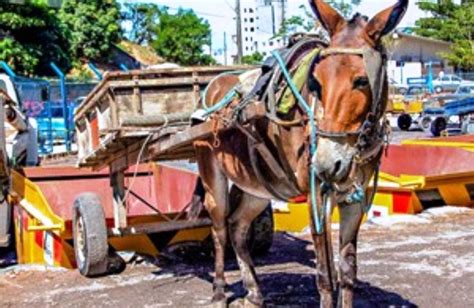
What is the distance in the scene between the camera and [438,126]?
2856cm

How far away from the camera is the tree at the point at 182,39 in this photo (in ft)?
265

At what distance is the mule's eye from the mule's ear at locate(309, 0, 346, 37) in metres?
0.43

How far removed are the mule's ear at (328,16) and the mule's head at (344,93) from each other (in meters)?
0.13

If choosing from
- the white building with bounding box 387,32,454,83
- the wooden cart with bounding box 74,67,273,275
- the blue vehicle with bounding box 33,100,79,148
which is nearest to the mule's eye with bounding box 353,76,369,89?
the wooden cart with bounding box 74,67,273,275

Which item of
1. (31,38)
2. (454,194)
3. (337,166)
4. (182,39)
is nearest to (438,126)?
(454,194)

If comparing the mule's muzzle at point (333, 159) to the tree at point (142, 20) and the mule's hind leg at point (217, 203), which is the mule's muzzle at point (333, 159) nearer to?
the mule's hind leg at point (217, 203)

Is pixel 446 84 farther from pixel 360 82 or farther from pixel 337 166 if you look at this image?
pixel 337 166

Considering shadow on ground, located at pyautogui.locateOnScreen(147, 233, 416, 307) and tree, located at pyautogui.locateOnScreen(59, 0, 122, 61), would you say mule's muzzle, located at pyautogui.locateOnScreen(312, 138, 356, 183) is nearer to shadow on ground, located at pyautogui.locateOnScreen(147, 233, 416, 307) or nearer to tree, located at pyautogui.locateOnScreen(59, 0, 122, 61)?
shadow on ground, located at pyautogui.locateOnScreen(147, 233, 416, 307)

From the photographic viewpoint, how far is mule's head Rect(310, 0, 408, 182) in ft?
15.6

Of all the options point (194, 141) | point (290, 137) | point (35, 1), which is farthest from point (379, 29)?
point (35, 1)

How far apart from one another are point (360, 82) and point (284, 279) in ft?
11.6

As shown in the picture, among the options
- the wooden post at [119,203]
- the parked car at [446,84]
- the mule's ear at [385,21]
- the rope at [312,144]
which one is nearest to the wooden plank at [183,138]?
the rope at [312,144]

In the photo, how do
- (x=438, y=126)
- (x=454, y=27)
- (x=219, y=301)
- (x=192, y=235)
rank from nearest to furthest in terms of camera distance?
(x=219, y=301), (x=192, y=235), (x=438, y=126), (x=454, y=27)

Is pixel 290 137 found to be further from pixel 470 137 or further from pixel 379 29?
pixel 470 137
